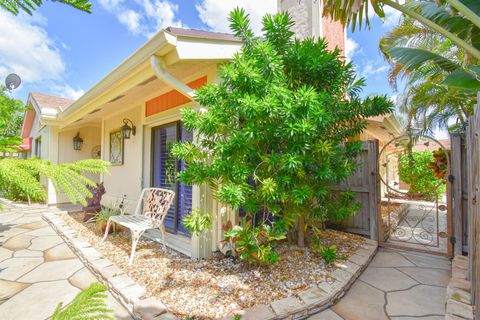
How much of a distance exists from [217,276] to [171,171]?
2963mm

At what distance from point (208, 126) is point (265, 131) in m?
0.71

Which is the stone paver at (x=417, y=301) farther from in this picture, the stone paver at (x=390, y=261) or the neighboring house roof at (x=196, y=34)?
the neighboring house roof at (x=196, y=34)

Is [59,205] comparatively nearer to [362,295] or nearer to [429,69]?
[362,295]

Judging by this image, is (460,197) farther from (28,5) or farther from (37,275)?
(37,275)

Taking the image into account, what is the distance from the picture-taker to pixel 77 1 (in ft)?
2.92

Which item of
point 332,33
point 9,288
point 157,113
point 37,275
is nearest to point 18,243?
point 37,275

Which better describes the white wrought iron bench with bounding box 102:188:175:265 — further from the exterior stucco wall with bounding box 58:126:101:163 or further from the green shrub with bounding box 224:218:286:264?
the exterior stucco wall with bounding box 58:126:101:163

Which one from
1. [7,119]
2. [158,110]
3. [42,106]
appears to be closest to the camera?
[7,119]

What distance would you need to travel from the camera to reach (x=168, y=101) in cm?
544

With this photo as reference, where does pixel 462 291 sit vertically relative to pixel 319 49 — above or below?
below

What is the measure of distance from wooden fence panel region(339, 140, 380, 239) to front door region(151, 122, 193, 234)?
3278 mm

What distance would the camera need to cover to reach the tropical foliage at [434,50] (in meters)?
2.87

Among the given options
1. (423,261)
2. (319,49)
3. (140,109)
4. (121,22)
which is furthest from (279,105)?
(121,22)

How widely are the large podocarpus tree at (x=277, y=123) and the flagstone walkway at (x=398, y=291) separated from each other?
0.97m
